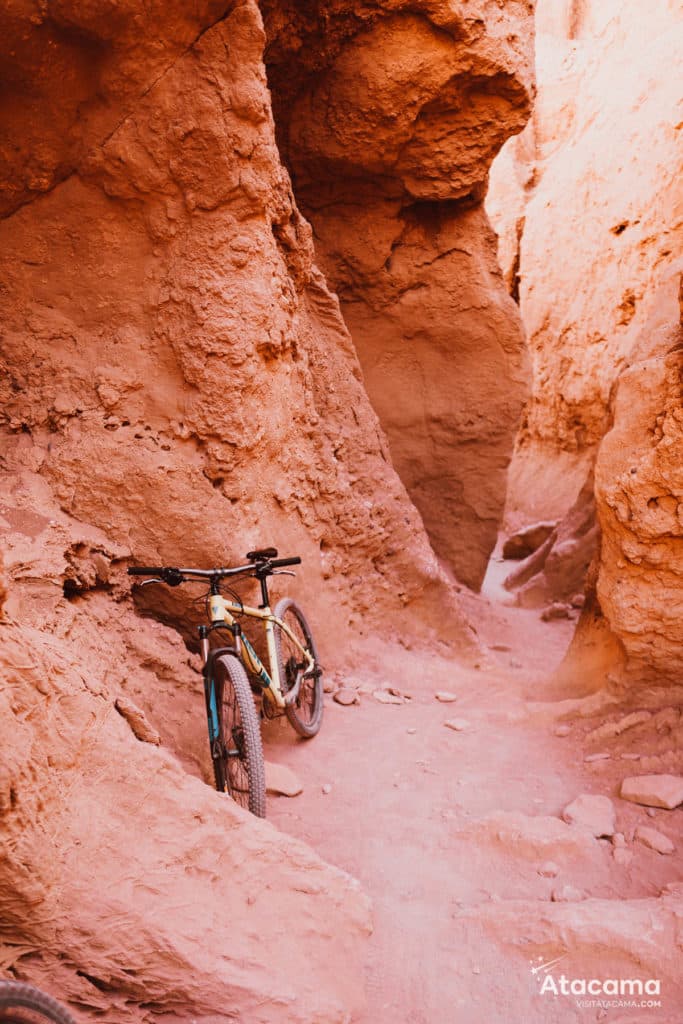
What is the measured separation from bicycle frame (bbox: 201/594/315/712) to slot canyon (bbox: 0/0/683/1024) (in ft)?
0.69

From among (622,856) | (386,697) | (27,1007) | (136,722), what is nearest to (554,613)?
(386,697)

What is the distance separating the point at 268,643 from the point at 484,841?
1216 mm

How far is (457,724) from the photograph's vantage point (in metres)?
3.78

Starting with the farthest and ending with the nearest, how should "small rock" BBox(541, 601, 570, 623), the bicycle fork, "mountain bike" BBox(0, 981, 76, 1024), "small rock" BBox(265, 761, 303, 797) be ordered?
"small rock" BBox(541, 601, 570, 623), "small rock" BBox(265, 761, 303, 797), the bicycle fork, "mountain bike" BBox(0, 981, 76, 1024)

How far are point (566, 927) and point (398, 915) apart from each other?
0.51m

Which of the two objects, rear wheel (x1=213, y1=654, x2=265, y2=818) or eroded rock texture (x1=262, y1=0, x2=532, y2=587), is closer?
rear wheel (x1=213, y1=654, x2=265, y2=818)

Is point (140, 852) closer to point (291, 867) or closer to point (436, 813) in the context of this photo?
point (291, 867)

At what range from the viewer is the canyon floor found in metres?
2.03

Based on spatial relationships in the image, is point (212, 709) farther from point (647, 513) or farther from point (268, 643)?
point (647, 513)

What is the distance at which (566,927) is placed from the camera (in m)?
2.13

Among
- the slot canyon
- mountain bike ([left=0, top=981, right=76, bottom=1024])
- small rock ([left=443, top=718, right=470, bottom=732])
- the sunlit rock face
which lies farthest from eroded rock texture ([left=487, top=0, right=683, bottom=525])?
mountain bike ([left=0, top=981, right=76, bottom=1024])

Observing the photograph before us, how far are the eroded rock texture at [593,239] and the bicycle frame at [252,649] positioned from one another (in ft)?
28.5

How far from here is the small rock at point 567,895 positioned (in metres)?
2.37

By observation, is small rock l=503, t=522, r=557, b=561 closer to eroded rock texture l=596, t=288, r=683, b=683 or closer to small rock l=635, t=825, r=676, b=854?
eroded rock texture l=596, t=288, r=683, b=683
